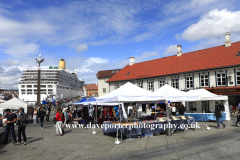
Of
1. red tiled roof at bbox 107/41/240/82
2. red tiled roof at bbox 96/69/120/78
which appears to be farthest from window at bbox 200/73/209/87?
red tiled roof at bbox 96/69/120/78

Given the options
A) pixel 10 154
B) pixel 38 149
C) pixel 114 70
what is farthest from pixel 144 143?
pixel 114 70

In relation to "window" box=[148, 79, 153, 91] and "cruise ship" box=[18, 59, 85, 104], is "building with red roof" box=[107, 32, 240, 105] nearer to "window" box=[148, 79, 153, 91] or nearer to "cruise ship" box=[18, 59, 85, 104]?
"window" box=[148, 79, 153, 91]

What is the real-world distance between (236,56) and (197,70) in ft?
16.8

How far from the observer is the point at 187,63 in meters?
A: 31.5

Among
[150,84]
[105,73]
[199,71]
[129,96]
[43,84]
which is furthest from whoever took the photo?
[43,84]

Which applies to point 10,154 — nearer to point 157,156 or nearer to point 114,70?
point 157,156

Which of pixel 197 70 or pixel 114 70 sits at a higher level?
pixel 114 70

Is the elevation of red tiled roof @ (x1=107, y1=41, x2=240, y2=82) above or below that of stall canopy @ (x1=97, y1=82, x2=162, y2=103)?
above

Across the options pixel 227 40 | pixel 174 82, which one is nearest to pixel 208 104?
pixel 174 82

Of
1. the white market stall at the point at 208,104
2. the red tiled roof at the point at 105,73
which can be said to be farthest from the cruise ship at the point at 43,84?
the white market stall at the point at 208,104

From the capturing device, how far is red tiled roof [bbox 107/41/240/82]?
88.5 feet

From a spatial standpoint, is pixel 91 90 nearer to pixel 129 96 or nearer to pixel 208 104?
pixel 208 104

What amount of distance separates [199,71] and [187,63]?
Result: 3.49 m

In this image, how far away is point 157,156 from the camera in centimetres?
731
